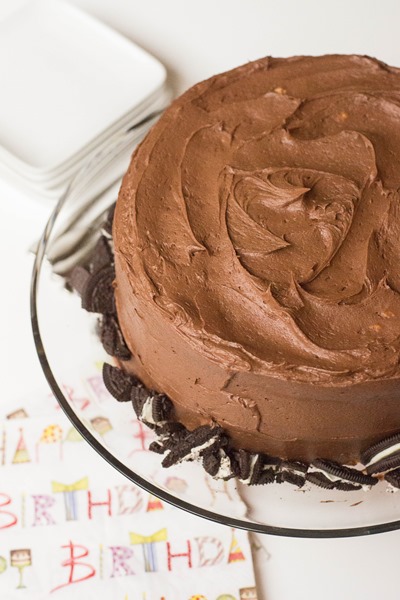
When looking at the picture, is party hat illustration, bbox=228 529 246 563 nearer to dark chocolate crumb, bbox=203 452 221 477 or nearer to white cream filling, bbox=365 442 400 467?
dark chocolate crumb, bbox=203 452 221 477

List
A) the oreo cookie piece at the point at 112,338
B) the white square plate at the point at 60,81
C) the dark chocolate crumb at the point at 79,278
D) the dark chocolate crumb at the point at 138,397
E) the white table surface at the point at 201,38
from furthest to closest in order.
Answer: the white square plate at the point at 60,81
the white table surface at the point at 201,38
the dark chocolate crumb at the point at 79,278
the oreo cookie piece at the point at 112,338
the dark chocolate crumb at the point at 138,397

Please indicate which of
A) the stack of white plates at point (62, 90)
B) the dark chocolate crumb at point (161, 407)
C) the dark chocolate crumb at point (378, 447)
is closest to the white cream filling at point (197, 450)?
the dark chocolate crumb at point (161, 407)

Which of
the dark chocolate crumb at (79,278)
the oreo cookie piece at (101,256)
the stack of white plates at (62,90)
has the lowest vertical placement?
the dark chocolate crumb at (79,278)

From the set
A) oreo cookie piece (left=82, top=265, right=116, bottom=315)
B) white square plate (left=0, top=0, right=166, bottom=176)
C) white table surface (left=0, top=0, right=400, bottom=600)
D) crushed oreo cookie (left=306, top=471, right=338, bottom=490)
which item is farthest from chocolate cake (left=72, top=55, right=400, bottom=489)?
white square plate (left=0, top=0, right=166, bottom=176)

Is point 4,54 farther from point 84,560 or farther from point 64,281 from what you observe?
point 84,560

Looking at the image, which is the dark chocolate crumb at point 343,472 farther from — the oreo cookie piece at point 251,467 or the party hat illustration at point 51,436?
the party hat illustration at point 51,436

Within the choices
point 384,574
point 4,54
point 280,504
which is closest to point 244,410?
point 280,504
